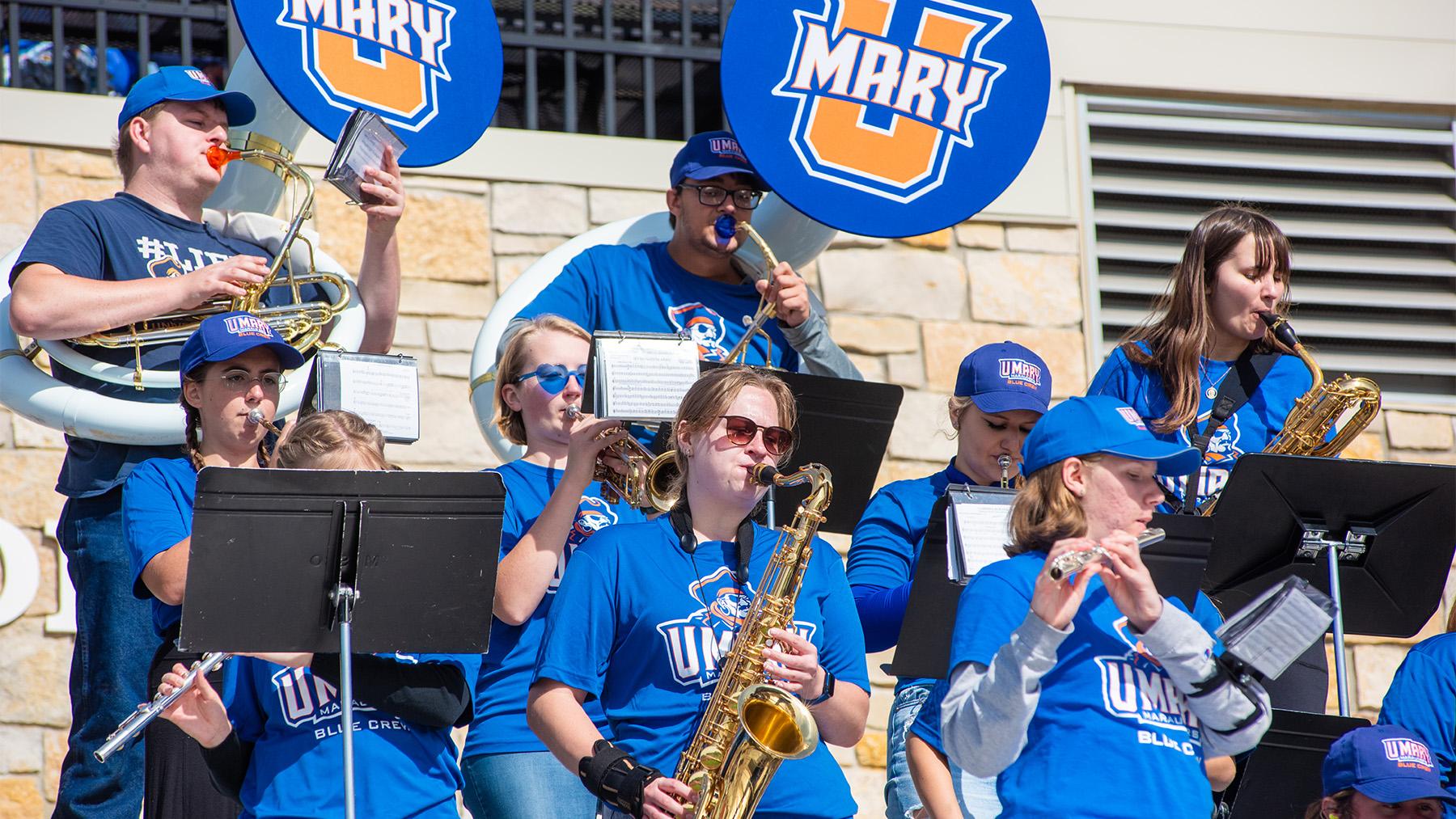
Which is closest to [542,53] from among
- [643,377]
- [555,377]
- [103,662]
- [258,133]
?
[258,133]

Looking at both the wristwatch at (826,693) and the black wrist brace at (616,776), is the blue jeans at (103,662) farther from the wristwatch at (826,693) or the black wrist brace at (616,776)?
the wristwatch at (826,693)

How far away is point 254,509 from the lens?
3701 mm

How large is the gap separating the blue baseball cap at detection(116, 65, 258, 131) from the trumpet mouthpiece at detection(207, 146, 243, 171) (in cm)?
15

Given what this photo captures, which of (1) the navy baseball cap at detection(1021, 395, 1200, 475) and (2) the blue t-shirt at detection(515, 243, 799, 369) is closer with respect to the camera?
(1) the navy baseball cap at detection(1021, 395, 1200, 475)

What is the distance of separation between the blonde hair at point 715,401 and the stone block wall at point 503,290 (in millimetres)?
2749

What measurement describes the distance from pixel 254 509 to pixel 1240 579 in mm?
2381

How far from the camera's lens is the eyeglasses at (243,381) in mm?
4461

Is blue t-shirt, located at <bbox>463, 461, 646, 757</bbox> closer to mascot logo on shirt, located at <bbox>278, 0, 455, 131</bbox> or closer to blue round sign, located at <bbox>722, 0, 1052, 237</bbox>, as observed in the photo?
blue round sign, located at <bbox>722, 0, 1052, 237</bbox>

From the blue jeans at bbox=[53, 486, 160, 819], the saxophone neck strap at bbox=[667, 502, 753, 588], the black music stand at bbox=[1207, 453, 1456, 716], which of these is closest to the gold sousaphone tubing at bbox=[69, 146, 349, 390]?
the blue jeans at bbox=[53, 486, 160, 819]

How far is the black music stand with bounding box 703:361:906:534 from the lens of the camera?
4758 mm

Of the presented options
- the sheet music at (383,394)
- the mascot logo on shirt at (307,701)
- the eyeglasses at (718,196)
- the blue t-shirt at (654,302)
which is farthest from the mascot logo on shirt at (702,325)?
the mascot logo on shirt at (307,701)

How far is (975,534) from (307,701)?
4.96ft

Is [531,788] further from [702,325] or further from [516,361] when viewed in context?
[702,325]

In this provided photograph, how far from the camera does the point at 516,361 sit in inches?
190
